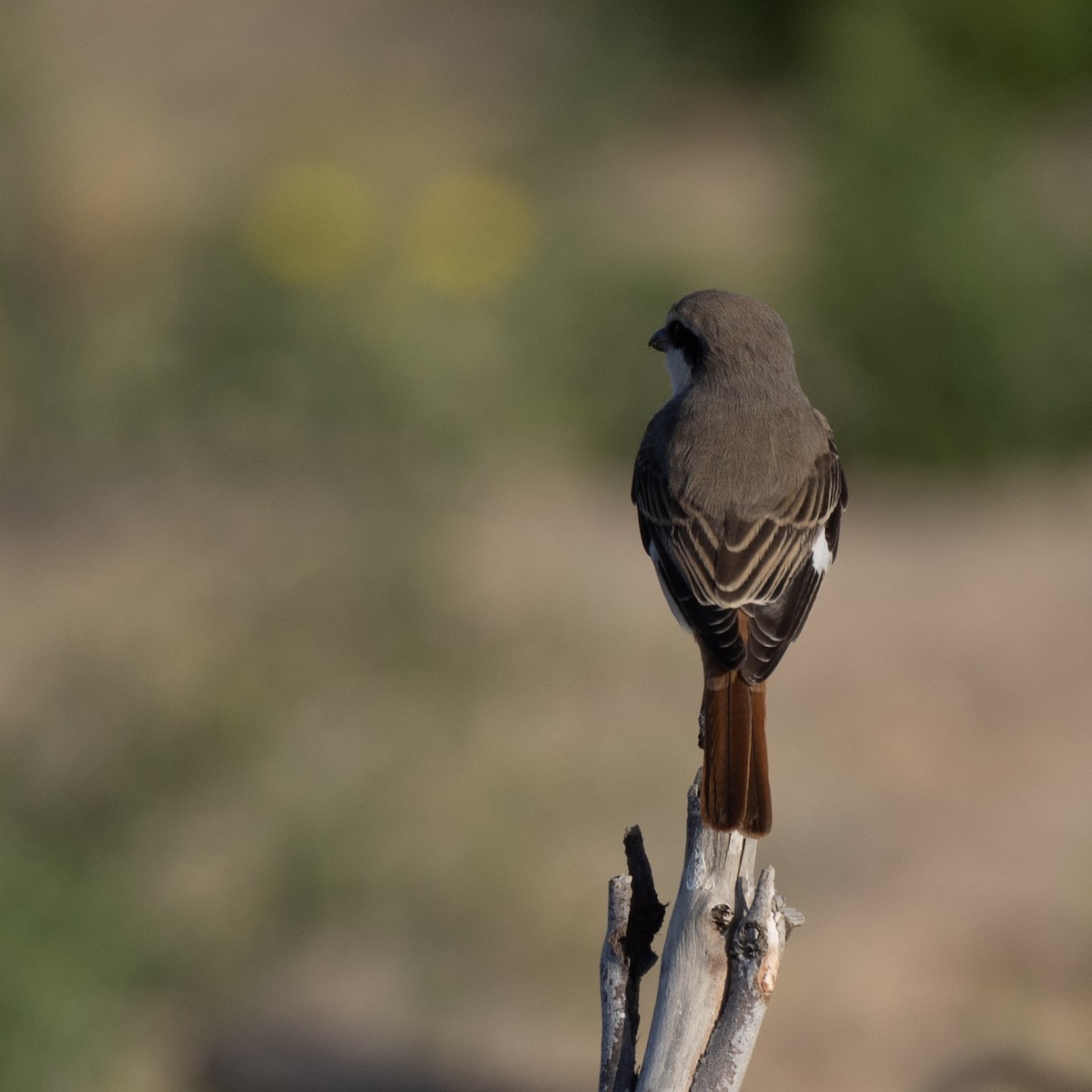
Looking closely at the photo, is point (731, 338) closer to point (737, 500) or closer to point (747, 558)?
point (737, 500)

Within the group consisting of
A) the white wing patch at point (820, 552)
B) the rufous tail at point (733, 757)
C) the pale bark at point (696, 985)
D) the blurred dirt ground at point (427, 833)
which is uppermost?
the blurred dirt ground at point (427, 833)

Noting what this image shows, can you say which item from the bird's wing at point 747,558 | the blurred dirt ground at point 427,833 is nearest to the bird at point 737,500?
the bird's wing at point 747,558

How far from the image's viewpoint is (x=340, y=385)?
779cm

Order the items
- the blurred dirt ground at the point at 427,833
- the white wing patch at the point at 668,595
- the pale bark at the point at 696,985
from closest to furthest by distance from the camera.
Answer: the pale bark at the point at 696,985 → the white wing patch at the point at 668,595 → the blurred dirt ground at the point at 427,833

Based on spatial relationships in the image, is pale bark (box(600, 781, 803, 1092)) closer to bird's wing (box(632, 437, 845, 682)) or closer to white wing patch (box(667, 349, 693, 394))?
bird's wing (box(632, 437, 845, 682))

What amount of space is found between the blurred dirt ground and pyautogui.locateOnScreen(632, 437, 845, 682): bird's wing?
254 centimetres

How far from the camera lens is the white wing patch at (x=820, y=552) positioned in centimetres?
427

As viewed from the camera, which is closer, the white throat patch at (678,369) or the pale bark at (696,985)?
the pale bark at (696,985)

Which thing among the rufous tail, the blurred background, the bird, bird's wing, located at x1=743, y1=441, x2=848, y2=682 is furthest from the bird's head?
the blurred background

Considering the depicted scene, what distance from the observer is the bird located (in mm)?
3924

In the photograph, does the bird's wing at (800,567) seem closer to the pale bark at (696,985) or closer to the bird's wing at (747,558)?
the bird's wing at (747,558)

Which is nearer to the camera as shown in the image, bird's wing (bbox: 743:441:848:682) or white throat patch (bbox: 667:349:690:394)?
bird's wing (bbox: 743:441:848:682)

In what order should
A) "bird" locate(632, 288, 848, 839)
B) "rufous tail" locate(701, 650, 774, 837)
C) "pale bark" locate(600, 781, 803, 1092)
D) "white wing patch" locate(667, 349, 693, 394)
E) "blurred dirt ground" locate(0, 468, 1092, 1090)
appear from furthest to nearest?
"blurred dirt ground" locate(0, 468, 1092, 1090)
"white wing patch" locate(667, 349, 693, 394)
"bird" locate(632, 288, 848, 839)
"rufous tail" locate(701, 650, 774, 837)
"pale bark" locate(600, 781, 803, 1092)

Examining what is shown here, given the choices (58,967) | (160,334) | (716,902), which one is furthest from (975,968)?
(160,334)
